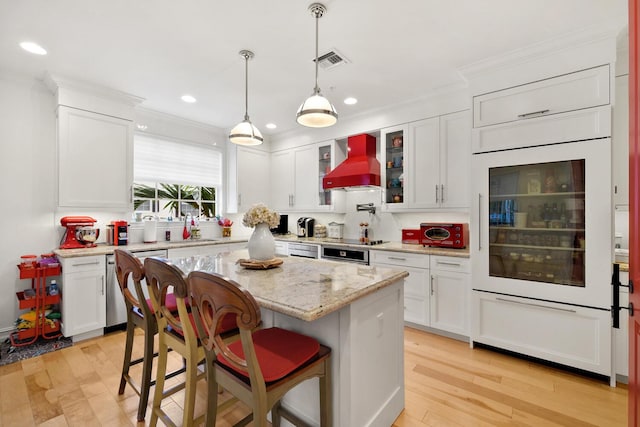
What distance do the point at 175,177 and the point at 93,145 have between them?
1131 millimetres

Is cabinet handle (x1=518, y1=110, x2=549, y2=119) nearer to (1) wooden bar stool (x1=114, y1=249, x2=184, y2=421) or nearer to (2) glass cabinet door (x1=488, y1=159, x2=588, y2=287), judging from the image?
(2) glass cabinet door (x1=488, y1=159, x2=588, y2=287)

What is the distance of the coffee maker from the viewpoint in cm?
477

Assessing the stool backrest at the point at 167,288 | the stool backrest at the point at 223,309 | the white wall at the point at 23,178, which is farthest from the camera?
the white wall at the point at 23,178

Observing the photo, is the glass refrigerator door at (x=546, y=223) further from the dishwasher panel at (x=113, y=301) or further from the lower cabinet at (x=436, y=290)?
the dishwasher panel at (x=113, y=301)

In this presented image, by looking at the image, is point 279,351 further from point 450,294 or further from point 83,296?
point 83,296

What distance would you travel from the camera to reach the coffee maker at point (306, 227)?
4773 mm

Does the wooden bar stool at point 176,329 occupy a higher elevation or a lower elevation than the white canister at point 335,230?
lower

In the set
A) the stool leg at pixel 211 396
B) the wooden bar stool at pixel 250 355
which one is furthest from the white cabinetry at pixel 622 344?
the stool leg at pixel 211 396

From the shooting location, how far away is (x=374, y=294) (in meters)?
1.63

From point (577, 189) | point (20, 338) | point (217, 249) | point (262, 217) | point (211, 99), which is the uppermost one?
point (211, 99)

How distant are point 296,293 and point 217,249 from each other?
295cm

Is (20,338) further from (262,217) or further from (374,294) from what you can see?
(374,294)

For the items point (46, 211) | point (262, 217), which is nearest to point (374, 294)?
point (262, 217)

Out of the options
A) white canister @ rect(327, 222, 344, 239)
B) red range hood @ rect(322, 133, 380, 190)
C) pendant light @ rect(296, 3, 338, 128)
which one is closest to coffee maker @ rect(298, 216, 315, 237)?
white canister @ rect(327, 222, 344, 239)
